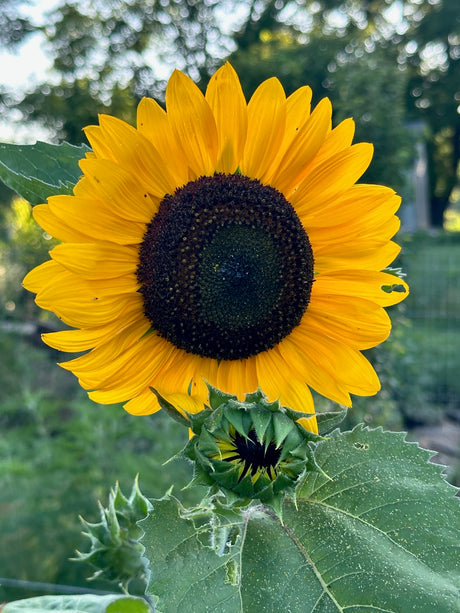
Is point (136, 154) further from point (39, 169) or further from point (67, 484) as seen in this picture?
point (67, 484)

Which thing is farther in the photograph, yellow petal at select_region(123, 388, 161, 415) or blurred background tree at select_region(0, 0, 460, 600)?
blurred background tree at select_region(0, 0, 460, 600)

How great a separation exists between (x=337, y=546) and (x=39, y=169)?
0.57 m

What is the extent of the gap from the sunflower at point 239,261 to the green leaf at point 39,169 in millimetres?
68

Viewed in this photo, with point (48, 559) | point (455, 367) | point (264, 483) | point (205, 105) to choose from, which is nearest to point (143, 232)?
point (205, 105)

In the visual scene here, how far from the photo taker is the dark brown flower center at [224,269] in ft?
2.60

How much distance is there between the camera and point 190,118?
76cm

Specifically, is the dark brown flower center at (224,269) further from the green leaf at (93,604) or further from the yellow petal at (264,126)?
the green leaf at (93,604)

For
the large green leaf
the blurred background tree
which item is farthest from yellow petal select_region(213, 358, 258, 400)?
the blurred background tree

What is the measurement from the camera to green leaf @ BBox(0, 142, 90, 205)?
27.9 inches

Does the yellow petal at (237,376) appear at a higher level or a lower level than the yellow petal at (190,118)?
lower

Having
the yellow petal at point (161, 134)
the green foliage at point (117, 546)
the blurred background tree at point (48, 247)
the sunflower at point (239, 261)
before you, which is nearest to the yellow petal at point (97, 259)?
the sunflower at point (239, 261)

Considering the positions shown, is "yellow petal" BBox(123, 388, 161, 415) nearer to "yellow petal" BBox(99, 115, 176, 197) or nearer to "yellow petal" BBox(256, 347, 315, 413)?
"yellow petal" BBox(256, 347, 315, 413)

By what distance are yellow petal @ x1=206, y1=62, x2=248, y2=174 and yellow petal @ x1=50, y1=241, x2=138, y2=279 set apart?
169 millimetres

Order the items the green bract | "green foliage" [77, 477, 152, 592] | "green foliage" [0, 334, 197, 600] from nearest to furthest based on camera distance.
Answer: the green bract < "green foliage" [77, 477, 152, 592] < "green foliage" [0, 334, 197, 600]
